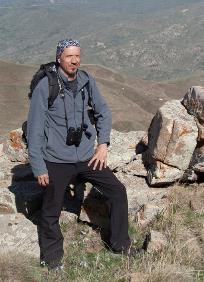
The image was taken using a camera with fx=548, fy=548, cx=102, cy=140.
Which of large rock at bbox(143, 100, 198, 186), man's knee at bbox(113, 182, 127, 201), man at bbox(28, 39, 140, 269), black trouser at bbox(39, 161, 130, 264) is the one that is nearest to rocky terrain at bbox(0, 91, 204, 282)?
large rock at bbox(143, 100, 198, 186)

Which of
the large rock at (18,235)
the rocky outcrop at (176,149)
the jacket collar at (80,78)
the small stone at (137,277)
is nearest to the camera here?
the small stone at (137,277)

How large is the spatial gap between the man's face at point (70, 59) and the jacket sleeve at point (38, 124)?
0.81ft

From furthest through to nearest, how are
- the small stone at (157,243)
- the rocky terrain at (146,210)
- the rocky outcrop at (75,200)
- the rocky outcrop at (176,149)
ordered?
the rocky outcrop at (176,149) < the rocky outcrop at (75,200) < the small stone at (157,243) < the rocky terrain at (146,210)

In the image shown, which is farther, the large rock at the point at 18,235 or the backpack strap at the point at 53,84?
the large rock at the point at 18,235

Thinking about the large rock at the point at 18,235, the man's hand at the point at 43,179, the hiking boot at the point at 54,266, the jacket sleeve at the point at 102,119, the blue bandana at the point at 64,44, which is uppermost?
the blue bandana at the point at 64,44

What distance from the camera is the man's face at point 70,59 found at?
18.5 feet

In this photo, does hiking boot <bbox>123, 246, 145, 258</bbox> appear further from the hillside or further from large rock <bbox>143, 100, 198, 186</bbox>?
the hillside

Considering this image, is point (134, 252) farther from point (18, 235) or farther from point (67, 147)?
point (18, 235)

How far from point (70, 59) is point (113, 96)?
89.1 m

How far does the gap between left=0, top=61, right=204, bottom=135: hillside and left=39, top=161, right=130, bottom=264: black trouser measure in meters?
57.9

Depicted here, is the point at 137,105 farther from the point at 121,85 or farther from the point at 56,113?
the point at 56,113

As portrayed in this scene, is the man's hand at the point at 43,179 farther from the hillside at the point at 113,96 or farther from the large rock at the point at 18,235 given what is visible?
the hillside at the point at 113,96

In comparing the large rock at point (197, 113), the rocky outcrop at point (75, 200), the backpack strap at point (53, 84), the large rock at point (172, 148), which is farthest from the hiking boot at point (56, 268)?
the large rock at point (197, 113)

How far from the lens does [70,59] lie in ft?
18.6
